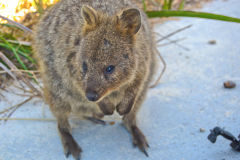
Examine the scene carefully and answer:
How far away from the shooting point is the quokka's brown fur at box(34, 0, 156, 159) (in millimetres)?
2389

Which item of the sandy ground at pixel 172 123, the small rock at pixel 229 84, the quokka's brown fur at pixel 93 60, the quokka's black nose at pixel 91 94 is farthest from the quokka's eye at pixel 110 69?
the small rock at pixel 229 84

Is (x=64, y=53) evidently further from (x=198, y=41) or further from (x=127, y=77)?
(x=198, y=41)

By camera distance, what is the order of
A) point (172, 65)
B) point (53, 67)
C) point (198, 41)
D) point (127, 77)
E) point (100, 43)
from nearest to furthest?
point (100, 43) < point (127, 77) < point (53, 67) < point (172, 65) < point (198, 41)

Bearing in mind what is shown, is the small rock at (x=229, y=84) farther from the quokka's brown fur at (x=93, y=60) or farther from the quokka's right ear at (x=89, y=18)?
the quokka's right ear at (x=89, y=18)

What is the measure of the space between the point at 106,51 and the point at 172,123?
133 centimetres

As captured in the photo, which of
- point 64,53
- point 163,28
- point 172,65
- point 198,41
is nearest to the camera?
point 64,53

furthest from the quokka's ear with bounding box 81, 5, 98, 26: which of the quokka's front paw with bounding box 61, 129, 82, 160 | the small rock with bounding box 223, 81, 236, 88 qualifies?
the small rock with bounding box 223, 81, 236, 88

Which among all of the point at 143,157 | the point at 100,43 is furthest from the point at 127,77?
the point at 143,157

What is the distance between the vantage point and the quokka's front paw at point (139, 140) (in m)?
2.97

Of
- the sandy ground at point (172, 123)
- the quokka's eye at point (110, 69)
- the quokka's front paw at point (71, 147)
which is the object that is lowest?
the sandy ground at point (172, 123)

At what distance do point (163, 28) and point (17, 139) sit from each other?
3.17 m

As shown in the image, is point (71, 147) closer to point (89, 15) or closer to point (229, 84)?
point (89, 15)

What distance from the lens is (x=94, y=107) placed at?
3.07 meters

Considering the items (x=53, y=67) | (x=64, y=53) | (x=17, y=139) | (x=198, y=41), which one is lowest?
(x=198, y=41)
